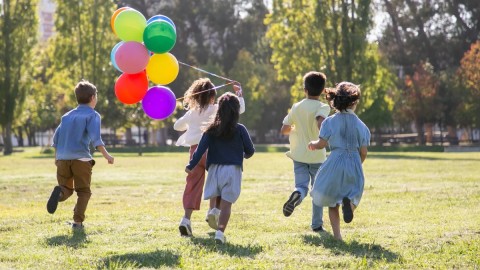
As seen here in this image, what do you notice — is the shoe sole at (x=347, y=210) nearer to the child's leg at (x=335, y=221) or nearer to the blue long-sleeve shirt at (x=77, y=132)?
the child's leg at (x=335, y=221)

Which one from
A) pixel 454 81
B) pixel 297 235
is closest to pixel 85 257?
pixel 297 235

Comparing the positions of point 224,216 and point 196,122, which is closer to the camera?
point 224,216

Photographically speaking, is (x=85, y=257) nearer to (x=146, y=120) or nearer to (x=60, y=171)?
(x=60, y=171)

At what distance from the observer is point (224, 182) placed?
780cm

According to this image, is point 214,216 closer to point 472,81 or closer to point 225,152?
point 225,152

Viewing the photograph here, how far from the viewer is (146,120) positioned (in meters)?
53.7

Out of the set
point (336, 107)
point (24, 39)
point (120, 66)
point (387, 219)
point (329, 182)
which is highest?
point (24, 39)

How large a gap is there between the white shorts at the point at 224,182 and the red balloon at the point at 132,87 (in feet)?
6.13

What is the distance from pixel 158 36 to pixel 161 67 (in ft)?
1.59

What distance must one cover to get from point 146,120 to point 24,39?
11.7 m

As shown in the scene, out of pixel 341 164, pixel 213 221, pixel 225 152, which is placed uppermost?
pixel 225 152

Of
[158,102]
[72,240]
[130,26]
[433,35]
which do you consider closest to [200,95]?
[158,102]

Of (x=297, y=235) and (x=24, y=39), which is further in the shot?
(x=24, y=39)

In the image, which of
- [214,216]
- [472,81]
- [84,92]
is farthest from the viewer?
[472,81]
